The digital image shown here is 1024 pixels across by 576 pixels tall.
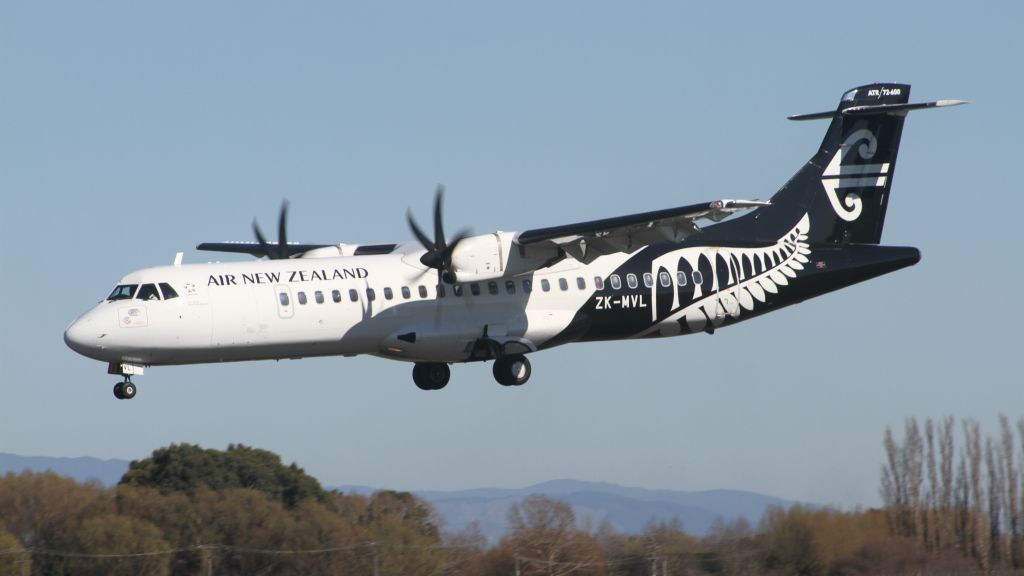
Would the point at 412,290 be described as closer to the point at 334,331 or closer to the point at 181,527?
the point at 334,331

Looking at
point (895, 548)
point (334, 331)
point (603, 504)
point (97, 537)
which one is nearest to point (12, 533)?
point (97, 537)

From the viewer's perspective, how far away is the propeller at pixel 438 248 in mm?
24125

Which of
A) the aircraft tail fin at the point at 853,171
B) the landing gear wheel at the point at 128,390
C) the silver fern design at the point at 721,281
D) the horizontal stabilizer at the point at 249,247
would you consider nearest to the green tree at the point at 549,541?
the silver fern design at the point at 721,281

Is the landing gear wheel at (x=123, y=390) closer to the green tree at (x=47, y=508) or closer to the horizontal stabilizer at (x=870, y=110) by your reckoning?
the green tree at (x=47, y=508)

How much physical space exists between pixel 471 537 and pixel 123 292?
6.93m

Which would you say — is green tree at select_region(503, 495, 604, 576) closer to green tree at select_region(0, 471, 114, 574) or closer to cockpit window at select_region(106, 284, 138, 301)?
cockpit window at select_region(106, 284, 138, 301)

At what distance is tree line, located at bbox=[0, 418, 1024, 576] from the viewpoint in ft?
70.6

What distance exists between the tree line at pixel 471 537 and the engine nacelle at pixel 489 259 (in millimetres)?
4139

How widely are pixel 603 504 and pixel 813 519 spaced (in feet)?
445

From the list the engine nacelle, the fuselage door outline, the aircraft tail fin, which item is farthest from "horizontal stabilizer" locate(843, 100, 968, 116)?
the fuselage door outline

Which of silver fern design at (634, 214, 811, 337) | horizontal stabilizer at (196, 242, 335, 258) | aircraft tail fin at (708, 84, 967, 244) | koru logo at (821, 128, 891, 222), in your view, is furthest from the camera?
koru logo at (821, 128, 891, 222)

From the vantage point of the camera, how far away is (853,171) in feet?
94.8

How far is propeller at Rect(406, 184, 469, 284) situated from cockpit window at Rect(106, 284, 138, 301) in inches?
195

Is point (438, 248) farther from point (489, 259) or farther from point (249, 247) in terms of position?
point (249, 247)
